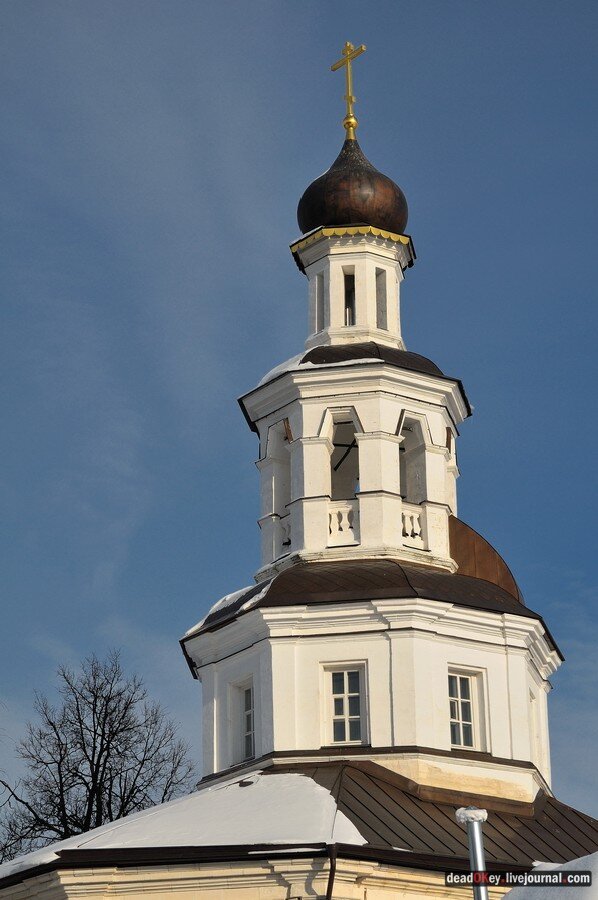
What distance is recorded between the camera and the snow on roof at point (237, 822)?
1956 centimetres

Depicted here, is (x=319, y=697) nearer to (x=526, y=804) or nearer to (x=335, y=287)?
(x=526, y=804)

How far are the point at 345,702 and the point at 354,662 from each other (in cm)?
53

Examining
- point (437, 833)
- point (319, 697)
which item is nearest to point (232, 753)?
point (319, 697)

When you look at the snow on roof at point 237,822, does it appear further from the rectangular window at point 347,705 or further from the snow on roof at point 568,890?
the snow on roof at point 568,890

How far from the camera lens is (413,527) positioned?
2459 centimetres

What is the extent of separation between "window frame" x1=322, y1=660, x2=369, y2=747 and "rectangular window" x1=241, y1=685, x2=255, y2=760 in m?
1.30

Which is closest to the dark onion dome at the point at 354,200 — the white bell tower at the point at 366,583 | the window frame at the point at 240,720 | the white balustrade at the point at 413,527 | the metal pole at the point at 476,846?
the white bell tower at the point at 366,583

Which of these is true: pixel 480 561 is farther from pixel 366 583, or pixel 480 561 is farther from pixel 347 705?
pixel 347 705

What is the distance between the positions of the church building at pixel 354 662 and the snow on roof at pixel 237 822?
0.04 meters

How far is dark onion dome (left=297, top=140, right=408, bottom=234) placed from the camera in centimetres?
2697

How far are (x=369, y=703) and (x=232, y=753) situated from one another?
233cm

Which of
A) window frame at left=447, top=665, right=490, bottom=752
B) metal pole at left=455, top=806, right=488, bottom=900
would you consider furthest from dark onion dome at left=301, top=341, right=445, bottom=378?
metal pole at left=455, top=806, right=488, bottom=900

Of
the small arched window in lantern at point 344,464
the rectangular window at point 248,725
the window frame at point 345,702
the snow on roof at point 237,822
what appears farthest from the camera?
the small arched window in lantern at point 344,464

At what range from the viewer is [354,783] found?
21.2 meters
